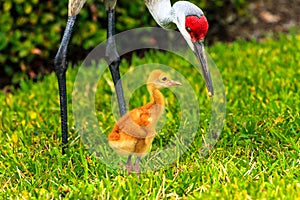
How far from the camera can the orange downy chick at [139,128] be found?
3670 mm

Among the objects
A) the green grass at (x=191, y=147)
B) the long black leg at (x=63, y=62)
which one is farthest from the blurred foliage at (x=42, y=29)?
the long black leg at (x=63, y=62)

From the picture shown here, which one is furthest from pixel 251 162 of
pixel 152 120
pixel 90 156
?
pixel 90 156

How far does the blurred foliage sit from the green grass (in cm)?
44

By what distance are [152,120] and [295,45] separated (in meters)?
2.96

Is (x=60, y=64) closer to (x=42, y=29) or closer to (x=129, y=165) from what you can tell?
(x=129, y=165)

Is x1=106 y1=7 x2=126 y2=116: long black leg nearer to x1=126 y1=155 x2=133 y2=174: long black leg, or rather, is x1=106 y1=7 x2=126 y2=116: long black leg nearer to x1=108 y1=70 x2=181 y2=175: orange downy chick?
x1=108 y1=70 x2=181 y2=175: orange downy chick

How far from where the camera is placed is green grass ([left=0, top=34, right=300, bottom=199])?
11.3 ft

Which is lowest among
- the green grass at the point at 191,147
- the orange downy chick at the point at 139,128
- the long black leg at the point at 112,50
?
the green grass at the point at 191,147

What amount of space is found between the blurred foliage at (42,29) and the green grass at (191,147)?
1.45 ft

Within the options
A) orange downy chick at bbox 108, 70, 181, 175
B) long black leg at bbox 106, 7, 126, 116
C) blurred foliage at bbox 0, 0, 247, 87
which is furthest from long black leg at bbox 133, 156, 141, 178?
blurred foliage at bbox 0, 0, 247, 87

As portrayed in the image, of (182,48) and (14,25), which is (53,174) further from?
(182,48)

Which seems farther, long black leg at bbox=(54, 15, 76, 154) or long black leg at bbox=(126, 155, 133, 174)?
long black leg at bbox=(54, 15, 76, 154)

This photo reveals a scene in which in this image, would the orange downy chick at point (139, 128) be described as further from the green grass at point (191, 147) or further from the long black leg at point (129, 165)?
the green grass at point (191, 147)

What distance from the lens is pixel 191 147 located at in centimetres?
409
